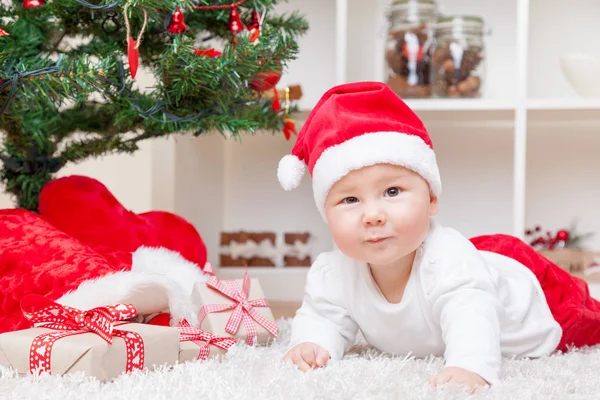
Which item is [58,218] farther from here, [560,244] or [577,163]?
[577,163]

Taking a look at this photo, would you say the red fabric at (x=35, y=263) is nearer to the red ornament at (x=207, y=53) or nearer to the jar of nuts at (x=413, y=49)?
the red ornament at (x=207, y=53)

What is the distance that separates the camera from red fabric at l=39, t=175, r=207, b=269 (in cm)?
121

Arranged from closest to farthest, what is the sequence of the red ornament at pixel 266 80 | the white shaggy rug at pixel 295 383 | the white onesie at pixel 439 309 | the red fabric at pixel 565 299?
the white shaggy rug at pixel 295 383
the white onesie at pixel 439 309
the red fabric at pixel 565 299
the red ornament at pixel 266 80

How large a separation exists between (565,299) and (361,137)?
1.47 ft

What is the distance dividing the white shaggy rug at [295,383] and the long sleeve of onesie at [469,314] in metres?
0.03

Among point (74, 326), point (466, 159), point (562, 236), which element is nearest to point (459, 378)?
point (74, 326)

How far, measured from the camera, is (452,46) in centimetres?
169

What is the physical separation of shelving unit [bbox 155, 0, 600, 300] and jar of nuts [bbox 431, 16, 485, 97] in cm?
12

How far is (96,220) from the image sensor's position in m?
1.22

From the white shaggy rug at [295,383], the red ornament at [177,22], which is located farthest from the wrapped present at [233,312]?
the red ornament at [177,22]

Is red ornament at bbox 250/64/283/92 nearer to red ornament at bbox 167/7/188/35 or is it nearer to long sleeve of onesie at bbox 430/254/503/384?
red ornament at bbox 167/7/188/35

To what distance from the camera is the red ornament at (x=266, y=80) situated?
120cm

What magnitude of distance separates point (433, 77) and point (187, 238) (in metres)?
A: 0.73

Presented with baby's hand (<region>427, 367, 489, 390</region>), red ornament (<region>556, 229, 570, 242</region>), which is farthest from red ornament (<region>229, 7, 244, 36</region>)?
red ornament (<region>556, 229, 570, 242</region>)
